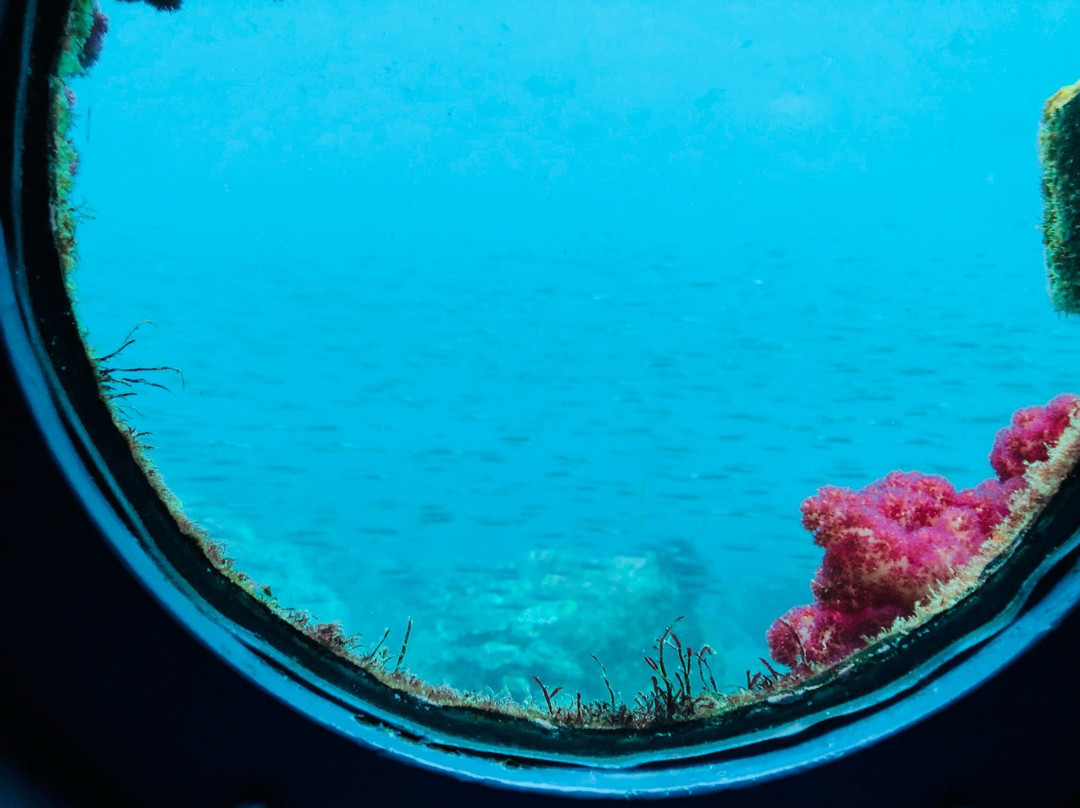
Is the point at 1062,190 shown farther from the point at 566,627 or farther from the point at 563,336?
the point at 563,336

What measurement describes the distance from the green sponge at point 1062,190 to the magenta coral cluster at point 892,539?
3.53 feet

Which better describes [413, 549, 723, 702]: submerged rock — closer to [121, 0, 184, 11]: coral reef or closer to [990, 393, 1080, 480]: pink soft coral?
[990, 393, 1080, 480]: pink soft coral

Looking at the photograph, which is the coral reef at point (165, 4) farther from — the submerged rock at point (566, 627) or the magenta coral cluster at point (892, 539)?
the submerged rock at point (566, 627)

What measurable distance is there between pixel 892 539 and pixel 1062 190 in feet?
8.22

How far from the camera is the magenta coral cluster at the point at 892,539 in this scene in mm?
3246

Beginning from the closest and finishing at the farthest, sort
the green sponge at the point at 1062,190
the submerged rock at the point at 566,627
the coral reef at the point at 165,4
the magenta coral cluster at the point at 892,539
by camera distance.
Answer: the magenta coral cluster at the point at 892,539 < the green sponge at the point at 1062,190 < the coral reef at the point at 165,4 < the submerged rock at the point at 566,627

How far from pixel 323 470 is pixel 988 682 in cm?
3528

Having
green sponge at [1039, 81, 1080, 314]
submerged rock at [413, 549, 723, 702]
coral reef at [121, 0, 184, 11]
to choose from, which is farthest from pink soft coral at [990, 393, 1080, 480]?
submerged rock at [413, 549, 723, 702]

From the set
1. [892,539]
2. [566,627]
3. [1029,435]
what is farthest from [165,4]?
[566,627]

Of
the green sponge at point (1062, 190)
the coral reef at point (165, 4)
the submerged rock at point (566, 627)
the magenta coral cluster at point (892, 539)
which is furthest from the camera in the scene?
the submerged rock at point (566, 627)

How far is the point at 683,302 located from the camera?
40.2 meters

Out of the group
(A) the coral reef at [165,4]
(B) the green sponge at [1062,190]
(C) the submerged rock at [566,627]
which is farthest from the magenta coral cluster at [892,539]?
(C) the submerged rock at [566,627]

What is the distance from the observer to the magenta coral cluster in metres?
3.25

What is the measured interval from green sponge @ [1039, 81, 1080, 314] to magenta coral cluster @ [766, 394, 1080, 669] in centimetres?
108
